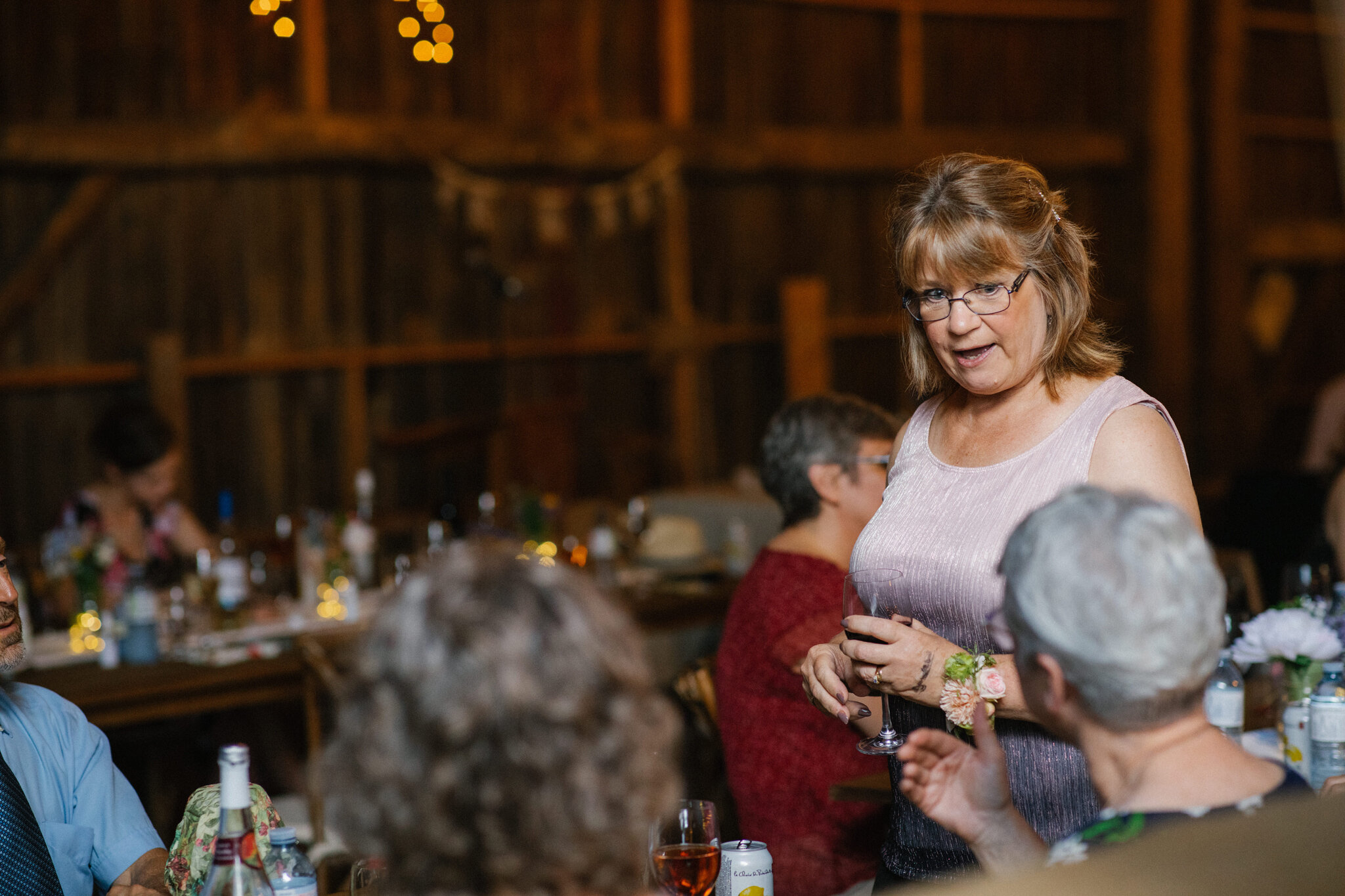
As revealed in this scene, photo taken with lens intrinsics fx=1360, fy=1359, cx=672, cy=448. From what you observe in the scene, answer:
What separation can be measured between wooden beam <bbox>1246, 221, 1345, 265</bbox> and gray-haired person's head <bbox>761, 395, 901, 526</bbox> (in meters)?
6.60

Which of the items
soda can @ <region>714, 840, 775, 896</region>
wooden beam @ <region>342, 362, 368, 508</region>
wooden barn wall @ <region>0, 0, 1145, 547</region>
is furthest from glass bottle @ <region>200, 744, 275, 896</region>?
wooden beam @ <region>342, 362, 368, 508</region>

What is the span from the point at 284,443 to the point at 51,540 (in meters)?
2.37

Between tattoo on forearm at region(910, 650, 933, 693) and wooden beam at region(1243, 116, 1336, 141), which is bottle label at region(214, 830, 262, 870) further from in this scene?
wooden beam at region(1243, 116, 1336, 141)

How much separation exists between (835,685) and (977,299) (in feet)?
1.90

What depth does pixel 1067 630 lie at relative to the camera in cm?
119

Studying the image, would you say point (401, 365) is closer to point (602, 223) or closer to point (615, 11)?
point (602, 223)

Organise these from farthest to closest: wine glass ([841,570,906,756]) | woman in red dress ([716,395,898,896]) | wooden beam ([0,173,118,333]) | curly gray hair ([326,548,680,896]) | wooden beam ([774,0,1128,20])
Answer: wooden beam ([774,0,1128,20]), wooden beam ([0,173,118,333]), woman in red dress ([716,395,898,896]), wine glass ([841,570,906,756]), curly gray hair ([326,548,680,896])

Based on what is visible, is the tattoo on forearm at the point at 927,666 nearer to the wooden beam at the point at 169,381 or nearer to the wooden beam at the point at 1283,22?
the wooden beam at the point at 169,381

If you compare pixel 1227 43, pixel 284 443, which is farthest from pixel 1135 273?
pixel 284 443

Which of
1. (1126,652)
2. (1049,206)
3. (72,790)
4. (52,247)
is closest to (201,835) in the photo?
(72,790)

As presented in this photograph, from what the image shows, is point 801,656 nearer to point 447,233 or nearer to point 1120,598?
point 1120,598

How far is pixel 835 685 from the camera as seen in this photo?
6.26 ft

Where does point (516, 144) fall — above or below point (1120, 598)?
above

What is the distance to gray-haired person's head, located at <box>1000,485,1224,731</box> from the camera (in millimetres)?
1186
